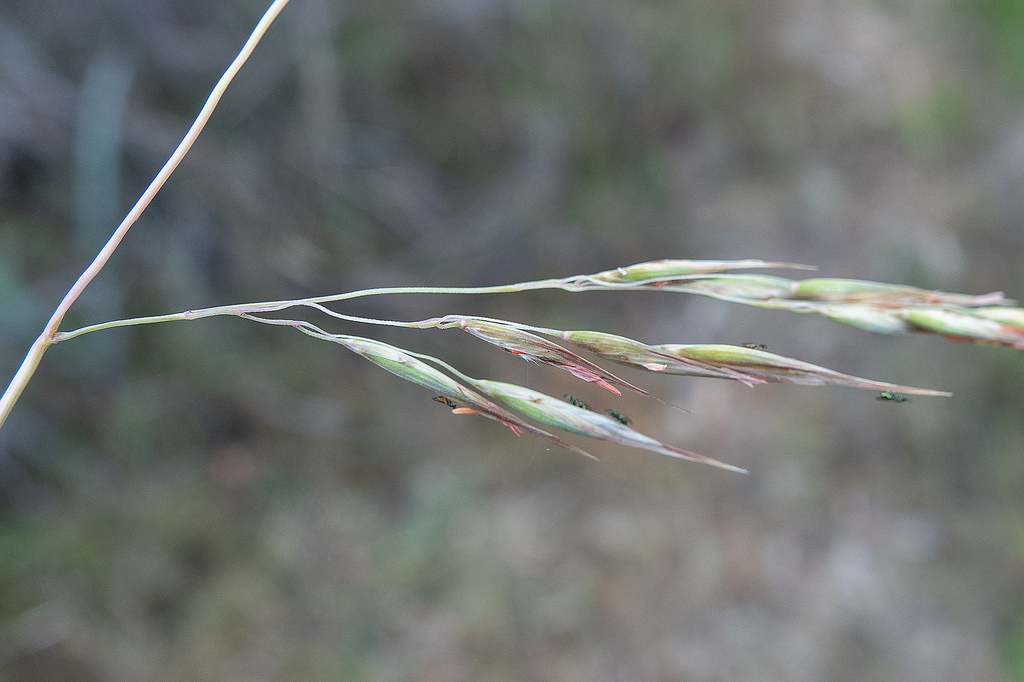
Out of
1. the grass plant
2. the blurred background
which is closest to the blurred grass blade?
the grass plant

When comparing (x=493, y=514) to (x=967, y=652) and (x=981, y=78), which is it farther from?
(x=981, y=78)

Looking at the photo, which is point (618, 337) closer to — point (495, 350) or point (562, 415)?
point (562, 415)

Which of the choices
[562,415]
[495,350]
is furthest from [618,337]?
[495,350]

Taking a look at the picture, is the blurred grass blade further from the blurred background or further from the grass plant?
the blurred background

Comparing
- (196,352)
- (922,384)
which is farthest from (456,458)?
(922,384)

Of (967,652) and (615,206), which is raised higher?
(615,206)

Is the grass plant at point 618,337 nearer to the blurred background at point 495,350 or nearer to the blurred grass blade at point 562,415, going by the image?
the blurred grass blade at point 562,415
